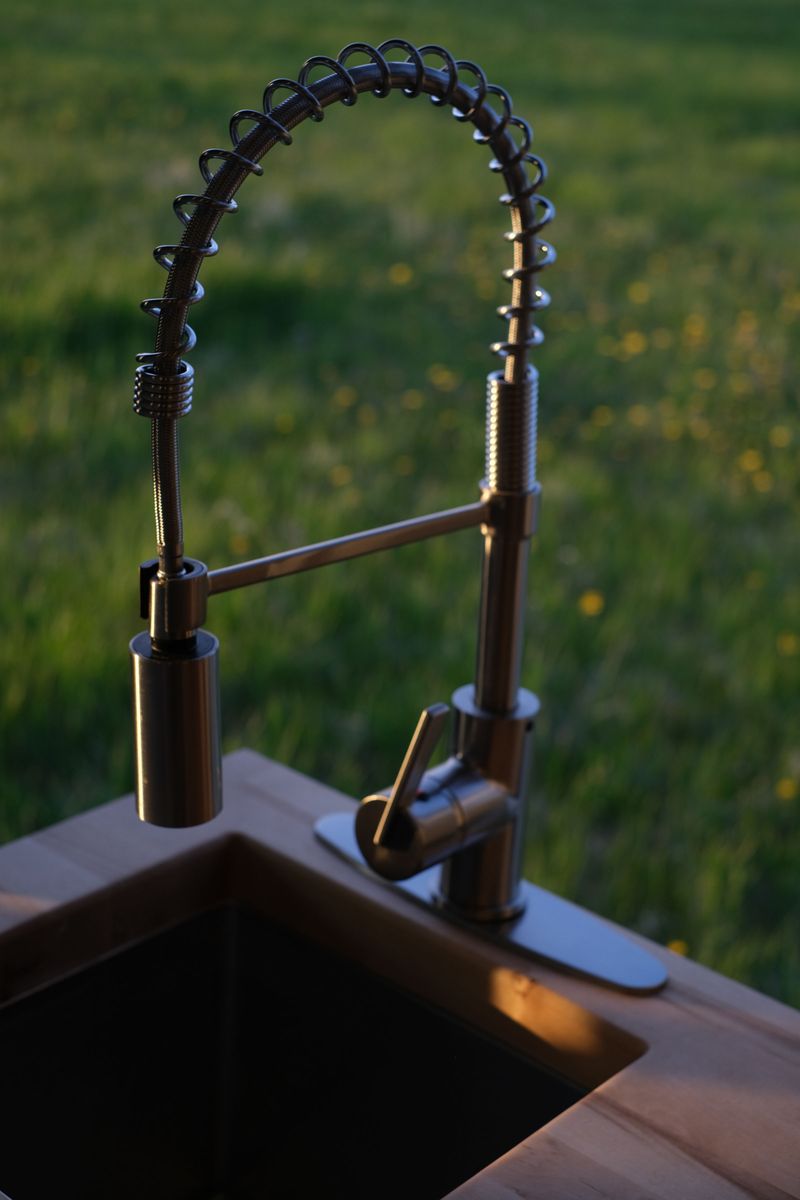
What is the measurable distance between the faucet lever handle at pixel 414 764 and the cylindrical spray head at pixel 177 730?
5.0 inches

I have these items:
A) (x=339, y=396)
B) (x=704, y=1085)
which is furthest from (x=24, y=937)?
(x=339, y=396)

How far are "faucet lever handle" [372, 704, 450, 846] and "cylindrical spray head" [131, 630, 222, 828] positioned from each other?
0.13 m

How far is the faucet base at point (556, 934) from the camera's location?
86 cm

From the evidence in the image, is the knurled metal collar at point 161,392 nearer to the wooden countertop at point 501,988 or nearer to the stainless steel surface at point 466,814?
the stainless steel surface at point 466,814

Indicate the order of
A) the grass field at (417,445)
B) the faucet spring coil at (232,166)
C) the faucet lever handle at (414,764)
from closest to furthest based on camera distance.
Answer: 1. the faucet spring coil at (232,166)
2. the faucet lever handle at (414,764)
3. the grass field at (417,445)

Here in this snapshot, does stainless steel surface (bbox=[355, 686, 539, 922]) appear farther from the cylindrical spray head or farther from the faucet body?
the cylindrical spray head

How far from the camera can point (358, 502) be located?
263 cm

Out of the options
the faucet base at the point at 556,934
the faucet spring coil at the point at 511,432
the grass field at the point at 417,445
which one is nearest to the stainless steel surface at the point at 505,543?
the faucet spring coil at the point at 511,432

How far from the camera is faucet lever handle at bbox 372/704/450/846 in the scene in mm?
800

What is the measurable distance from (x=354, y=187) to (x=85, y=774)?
3.20m

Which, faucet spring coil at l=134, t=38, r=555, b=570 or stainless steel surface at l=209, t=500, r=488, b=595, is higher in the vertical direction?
faucet spring coil at l=134, t=38, r=555, b=570

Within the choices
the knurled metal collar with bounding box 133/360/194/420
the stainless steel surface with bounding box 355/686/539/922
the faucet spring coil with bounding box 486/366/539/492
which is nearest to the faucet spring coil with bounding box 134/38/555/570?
the knurled metal collar with bounding box 133/360/194/420

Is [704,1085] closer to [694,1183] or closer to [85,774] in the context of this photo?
[694,1183]

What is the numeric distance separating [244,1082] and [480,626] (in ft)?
1.19
